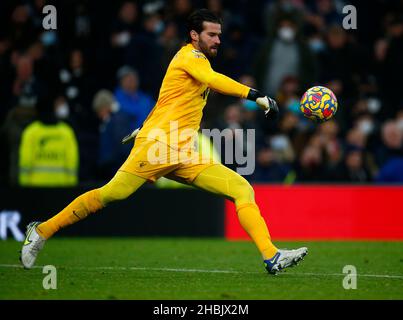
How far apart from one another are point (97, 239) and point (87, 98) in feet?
10.1

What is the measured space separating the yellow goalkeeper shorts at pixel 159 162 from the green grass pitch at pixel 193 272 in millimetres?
A: 1017

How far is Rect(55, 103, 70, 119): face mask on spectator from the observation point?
1620 centimetres

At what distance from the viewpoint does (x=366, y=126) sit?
57.5 ft

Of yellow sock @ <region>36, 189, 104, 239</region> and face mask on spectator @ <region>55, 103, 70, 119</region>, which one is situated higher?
face mask on spectator @ <region>55, 103, 70, 119</region>

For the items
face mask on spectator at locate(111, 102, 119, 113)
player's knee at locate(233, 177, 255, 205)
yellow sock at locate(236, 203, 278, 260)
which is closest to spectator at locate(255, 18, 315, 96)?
face mask on spectator at locate(111, 102, 119, 113)

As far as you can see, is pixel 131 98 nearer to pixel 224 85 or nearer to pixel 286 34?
pixel 286 34

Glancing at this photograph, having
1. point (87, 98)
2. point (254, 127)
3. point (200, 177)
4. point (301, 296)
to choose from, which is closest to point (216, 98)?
point (254, 127)

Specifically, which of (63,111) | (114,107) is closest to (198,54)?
(114,107)

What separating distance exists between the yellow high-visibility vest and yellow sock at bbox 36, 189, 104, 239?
4.87m

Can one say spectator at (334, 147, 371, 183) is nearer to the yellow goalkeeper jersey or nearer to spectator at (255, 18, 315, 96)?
spectator at (255, 18, 315, 96)

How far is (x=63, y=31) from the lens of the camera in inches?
690

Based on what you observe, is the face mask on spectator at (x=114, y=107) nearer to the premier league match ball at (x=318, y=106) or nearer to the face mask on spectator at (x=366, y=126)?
the face mask on spectator at (x=366, y=126)

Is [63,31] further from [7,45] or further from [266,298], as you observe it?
[266,298]

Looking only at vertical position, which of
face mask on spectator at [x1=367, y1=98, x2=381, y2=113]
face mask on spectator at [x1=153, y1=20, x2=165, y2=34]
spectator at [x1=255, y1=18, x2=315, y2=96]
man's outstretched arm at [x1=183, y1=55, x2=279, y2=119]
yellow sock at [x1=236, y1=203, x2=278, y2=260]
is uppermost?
face mask on spectator at [x1=153, y1=20, x2=165, y2=34]
